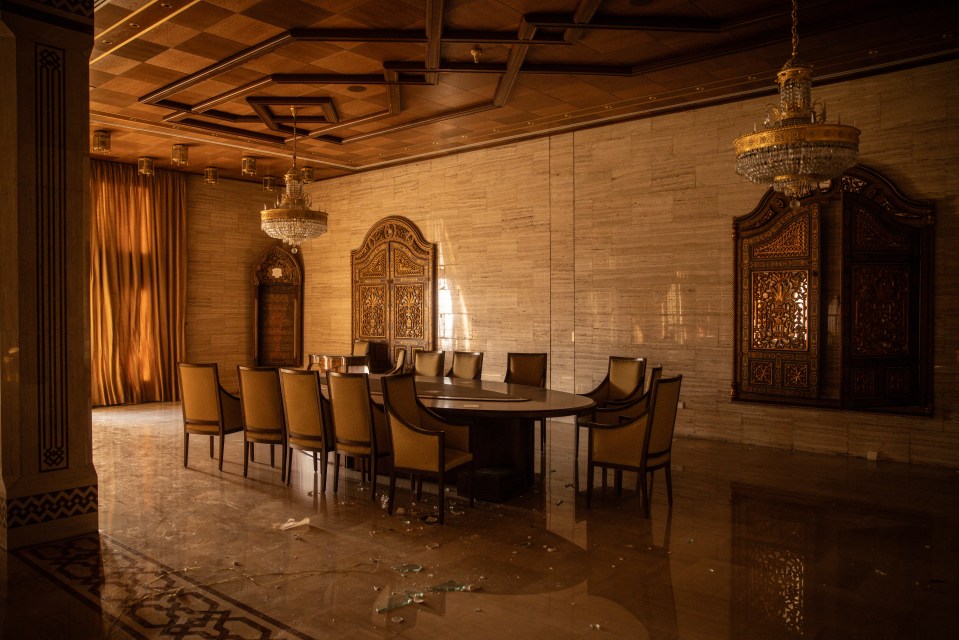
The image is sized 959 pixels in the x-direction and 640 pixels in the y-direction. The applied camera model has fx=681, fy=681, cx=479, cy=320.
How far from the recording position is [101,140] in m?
8.38

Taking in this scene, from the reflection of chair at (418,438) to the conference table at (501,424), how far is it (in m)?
0.15

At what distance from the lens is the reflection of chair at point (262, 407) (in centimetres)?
555

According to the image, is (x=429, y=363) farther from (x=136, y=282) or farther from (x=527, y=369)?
(x=136, y=282)

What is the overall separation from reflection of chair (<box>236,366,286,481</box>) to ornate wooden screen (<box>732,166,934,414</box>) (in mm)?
4537

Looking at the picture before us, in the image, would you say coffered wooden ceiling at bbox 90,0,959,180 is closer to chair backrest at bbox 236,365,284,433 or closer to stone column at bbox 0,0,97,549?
stone column at bbox 0,0,97,549

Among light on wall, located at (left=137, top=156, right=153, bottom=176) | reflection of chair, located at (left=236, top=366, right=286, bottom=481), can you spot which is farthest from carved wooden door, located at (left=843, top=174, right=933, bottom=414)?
light on wall, located at (left=137, top=156, right=153, bottom=176)

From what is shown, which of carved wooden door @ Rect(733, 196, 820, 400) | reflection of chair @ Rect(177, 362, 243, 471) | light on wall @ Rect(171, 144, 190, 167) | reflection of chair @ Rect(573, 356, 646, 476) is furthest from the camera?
light on wall @ Rect(171, 144, 190, 167)

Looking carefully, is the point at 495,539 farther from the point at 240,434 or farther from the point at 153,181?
the point at 153,181

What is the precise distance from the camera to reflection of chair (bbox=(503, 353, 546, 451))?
7.18 metres

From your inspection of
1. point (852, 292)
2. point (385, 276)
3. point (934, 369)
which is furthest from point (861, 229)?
point (385, 276)

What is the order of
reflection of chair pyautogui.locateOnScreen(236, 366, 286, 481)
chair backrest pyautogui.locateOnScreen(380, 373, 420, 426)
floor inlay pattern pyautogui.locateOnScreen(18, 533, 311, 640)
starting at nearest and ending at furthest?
floor inlay pattern pyautogui.locateOnScreen(18, 533, 311, 640) < chair backrest pyautogui.locateOnScreen(380, 373, 420, 426) < reflection of chair pyautogui.locateOnScreen(236, 366, 286, 481)

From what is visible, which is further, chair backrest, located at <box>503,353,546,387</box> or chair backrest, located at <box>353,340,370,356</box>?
chair backrest, located at <box>353,340,370,356</box>

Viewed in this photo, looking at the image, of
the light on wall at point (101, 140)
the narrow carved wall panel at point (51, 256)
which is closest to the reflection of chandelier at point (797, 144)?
the narrow carved wall panel at point (51, 256)

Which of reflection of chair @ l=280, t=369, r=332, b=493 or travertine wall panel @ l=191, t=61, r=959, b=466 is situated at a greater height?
travertine wall panel @ l=191, t=61, r=959, b=466
